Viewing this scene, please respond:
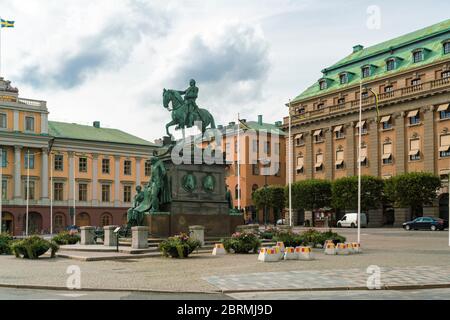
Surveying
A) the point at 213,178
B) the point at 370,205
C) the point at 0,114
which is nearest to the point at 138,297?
the point at 213,178

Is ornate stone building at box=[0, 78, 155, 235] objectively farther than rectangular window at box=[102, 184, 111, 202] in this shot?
No

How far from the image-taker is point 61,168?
3415 inches

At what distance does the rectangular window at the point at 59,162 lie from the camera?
8612 centimetres

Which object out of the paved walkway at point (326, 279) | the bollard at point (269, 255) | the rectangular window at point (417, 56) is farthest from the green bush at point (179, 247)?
the rectangular window at point (417, 56)

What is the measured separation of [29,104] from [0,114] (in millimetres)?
4342

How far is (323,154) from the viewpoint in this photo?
284 ft

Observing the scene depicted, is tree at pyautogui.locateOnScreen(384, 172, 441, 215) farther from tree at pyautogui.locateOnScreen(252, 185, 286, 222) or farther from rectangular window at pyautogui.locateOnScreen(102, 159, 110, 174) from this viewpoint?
rectangular window at pyautogui.locateOnScreen(102, 159, 110, 174)

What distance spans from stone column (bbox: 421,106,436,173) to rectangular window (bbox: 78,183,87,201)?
46346mm

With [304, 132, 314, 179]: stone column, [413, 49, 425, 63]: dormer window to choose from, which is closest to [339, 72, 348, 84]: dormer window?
[304, 132, 314, 179]: stone column

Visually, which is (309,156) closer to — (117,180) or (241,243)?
(117,180)

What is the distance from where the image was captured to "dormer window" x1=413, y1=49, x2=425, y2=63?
73875 mm

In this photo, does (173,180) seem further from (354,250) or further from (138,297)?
(138,297)

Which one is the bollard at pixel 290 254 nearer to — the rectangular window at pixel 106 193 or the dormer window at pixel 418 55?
the dormer window at pixel 418 55

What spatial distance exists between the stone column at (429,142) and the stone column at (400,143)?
333cm
